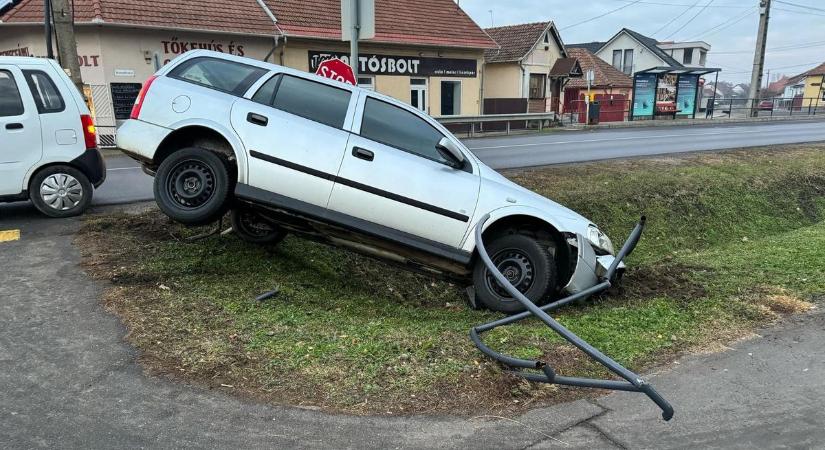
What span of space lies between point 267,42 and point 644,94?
24.2m

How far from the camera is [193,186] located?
19.1 feet

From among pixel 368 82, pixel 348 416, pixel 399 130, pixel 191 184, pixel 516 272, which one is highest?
pixel 368 82

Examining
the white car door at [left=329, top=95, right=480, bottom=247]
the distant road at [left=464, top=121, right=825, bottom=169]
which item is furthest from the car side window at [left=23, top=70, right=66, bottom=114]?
the distant road at [left=464, top=121, right=825, bottom=169]

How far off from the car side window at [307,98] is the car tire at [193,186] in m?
0.77

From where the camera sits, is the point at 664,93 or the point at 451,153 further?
the point at 664,93

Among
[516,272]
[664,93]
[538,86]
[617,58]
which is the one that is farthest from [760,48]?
[516,272]

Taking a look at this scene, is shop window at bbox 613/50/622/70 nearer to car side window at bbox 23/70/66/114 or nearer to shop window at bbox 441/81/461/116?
shop window at bbox 441/81/461/116

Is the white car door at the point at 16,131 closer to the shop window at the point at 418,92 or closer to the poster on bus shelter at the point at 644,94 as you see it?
the shop window at the point at 418,92

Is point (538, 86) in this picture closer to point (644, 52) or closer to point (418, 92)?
point (418, 92)

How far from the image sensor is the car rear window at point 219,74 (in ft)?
19.2

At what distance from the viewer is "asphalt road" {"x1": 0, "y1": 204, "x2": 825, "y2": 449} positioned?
3.35 meters

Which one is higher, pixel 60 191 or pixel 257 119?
pixel 257 119

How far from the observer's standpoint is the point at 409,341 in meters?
4.52

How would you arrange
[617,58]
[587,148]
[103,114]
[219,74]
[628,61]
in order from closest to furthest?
[219,74] → [587,148] → [103,114] → [628,61] → [617,58]
